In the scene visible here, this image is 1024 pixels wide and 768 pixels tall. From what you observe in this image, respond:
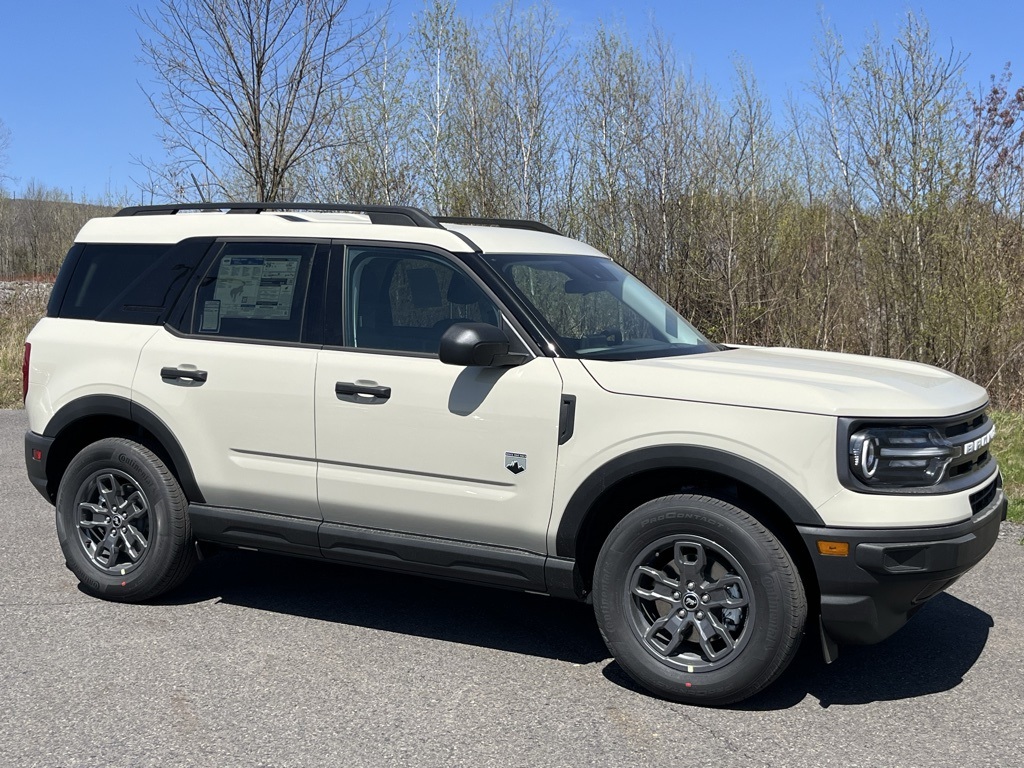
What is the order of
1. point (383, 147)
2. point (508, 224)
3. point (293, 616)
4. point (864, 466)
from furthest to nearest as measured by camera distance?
point (383, 147) < point (508, 224) < point (293, 616) < point (864, 466)

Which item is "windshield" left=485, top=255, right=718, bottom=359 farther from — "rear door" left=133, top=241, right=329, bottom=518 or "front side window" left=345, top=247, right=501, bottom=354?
"rear door" left=133, top=241, right=329, bottom=518

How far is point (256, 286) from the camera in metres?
5.36

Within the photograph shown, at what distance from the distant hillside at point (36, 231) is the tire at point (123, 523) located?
83.5 feet

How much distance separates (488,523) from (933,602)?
2608mm

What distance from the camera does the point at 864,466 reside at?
4.00 m

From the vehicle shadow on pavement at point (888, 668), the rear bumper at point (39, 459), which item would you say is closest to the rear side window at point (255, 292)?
the rear bumper at point (39, 459)

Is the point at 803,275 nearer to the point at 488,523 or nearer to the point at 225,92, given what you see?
the point at 225,92

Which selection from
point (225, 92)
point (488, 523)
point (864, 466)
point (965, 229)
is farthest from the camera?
point (225, 92)

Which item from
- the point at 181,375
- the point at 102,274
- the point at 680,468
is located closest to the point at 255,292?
the point at 181,375

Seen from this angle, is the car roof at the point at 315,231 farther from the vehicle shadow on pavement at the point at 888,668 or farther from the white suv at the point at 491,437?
the vehicle shadow on pavement at the point at 888,668

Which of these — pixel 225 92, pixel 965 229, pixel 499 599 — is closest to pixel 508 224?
pixel 499 599

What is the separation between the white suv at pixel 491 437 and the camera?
408cm

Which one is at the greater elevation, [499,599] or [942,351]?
[942,351]

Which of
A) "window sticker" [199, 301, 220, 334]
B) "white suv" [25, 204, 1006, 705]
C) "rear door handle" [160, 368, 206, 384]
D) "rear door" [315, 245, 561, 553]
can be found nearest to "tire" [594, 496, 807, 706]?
"white suv" [25, 204, 1006, 705]
